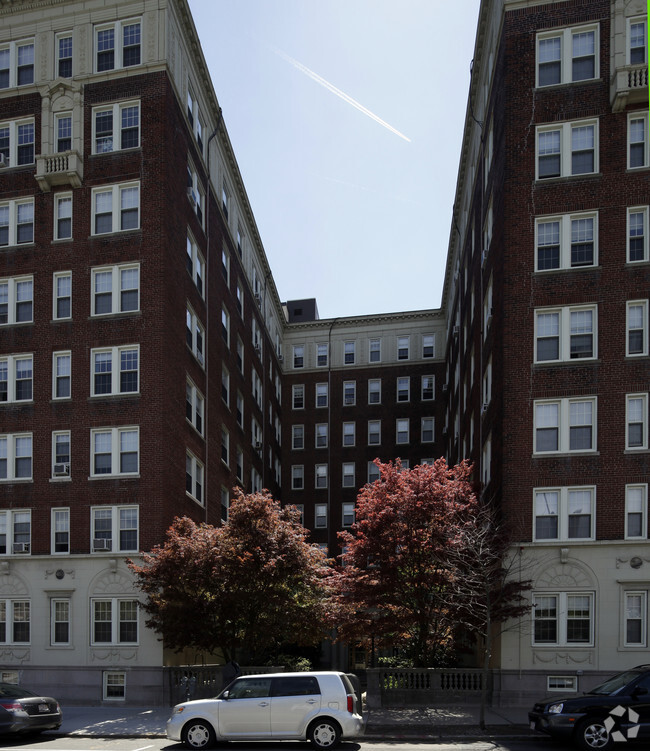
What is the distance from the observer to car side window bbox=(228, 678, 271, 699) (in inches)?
709

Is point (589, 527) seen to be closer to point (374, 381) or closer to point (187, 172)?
point (187, 172)

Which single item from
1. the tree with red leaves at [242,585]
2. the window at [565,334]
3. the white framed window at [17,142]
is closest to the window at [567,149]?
the window at [565,334]

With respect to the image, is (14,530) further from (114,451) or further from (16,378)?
(16,378)

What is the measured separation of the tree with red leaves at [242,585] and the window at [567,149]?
1557 cm

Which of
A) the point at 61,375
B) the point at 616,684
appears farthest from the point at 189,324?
the point at 616,684

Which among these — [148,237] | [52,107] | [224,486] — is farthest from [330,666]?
[52,107]

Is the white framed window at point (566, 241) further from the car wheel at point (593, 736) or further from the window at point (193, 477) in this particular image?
the window at point (193, 477)

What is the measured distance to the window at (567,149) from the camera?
92.2 feet

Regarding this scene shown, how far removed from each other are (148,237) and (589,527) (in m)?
19.5

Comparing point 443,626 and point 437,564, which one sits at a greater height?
point 437,564

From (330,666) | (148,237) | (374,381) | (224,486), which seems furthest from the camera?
(374,381)

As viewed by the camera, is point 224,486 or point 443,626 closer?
point 443,626

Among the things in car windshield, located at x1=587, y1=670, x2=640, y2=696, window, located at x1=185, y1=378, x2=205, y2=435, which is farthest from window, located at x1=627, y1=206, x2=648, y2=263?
window, located at x1=185, y1=378, x2=205, y2=435

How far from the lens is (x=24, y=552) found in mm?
30062
